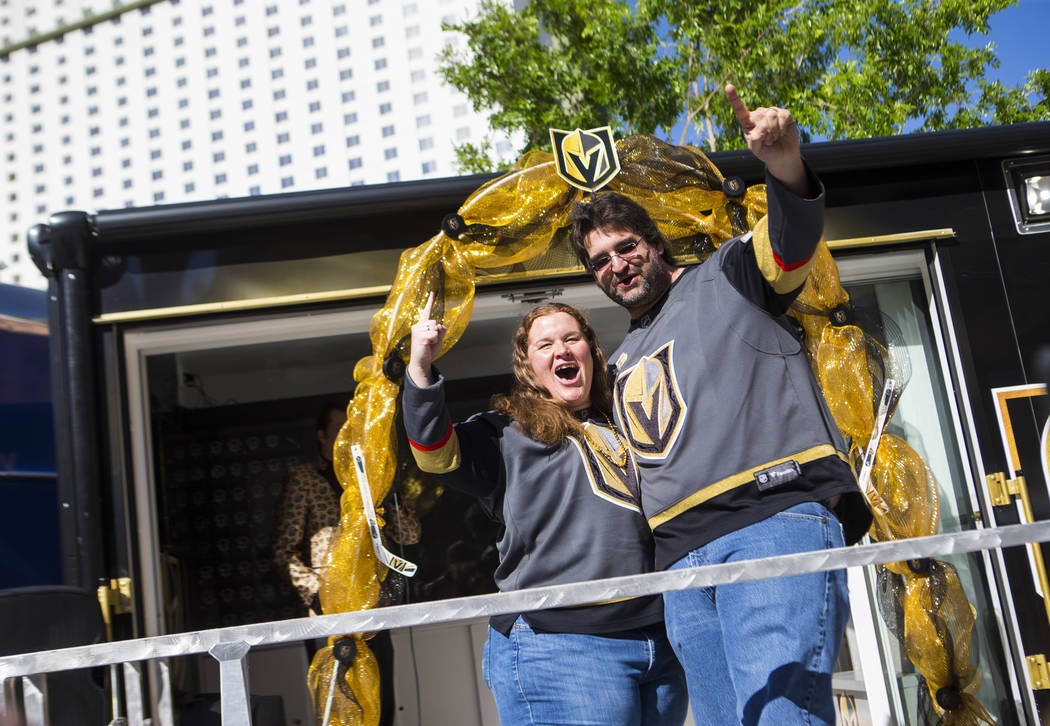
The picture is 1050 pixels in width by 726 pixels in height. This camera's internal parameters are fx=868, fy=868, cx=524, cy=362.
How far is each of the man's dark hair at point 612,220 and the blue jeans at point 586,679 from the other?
0.80 metres

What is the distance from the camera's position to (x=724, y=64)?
26.6ft

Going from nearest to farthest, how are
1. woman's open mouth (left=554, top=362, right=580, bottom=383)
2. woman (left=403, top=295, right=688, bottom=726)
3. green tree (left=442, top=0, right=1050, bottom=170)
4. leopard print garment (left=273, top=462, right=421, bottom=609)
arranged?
woman (left=403, top=295, right=688, bottom=726), woman's open mouth (left=554, top=362, right=580, bottom=383), leopard print garment (left=273, top=462, right=421, bottom=609), green tree (left=442, top=0, right=1050, bottom=170)

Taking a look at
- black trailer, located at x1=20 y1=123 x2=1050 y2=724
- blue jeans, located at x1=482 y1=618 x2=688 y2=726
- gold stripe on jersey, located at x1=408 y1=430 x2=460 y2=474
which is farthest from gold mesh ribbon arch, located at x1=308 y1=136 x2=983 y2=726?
blue jeans, located at x1=482 y1=618 x2=688 y2=726

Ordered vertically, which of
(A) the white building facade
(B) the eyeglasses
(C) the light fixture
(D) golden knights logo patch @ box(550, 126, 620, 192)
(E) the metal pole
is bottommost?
(E) the metal pole

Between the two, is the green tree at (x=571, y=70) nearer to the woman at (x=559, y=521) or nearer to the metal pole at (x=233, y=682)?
the woman at (x=559, y=521)

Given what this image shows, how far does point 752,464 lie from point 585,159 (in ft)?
4.81

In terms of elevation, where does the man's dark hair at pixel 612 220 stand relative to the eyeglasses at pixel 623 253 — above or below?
above

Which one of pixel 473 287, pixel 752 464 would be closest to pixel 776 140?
pixel 752 464

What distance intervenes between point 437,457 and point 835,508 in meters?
0.81

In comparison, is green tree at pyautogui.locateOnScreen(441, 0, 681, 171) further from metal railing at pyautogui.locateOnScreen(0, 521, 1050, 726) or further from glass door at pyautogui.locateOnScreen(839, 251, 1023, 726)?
metal railing at pyautogui.locateOnScreen(0, 521, 1050, 726)

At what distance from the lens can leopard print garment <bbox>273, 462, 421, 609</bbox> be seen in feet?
13.6

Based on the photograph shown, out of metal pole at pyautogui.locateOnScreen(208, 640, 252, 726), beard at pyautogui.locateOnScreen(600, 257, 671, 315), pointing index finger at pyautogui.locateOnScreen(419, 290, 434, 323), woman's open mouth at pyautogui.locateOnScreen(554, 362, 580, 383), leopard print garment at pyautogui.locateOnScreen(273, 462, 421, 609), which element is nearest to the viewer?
metal pole at pyautogui.locateOnScreen(208, 640, 252, 726)

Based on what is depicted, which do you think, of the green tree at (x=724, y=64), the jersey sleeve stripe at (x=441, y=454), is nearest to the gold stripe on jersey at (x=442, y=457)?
the jersey sleeve stripe at (x=441, y=454)

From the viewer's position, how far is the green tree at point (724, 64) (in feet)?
26.2
